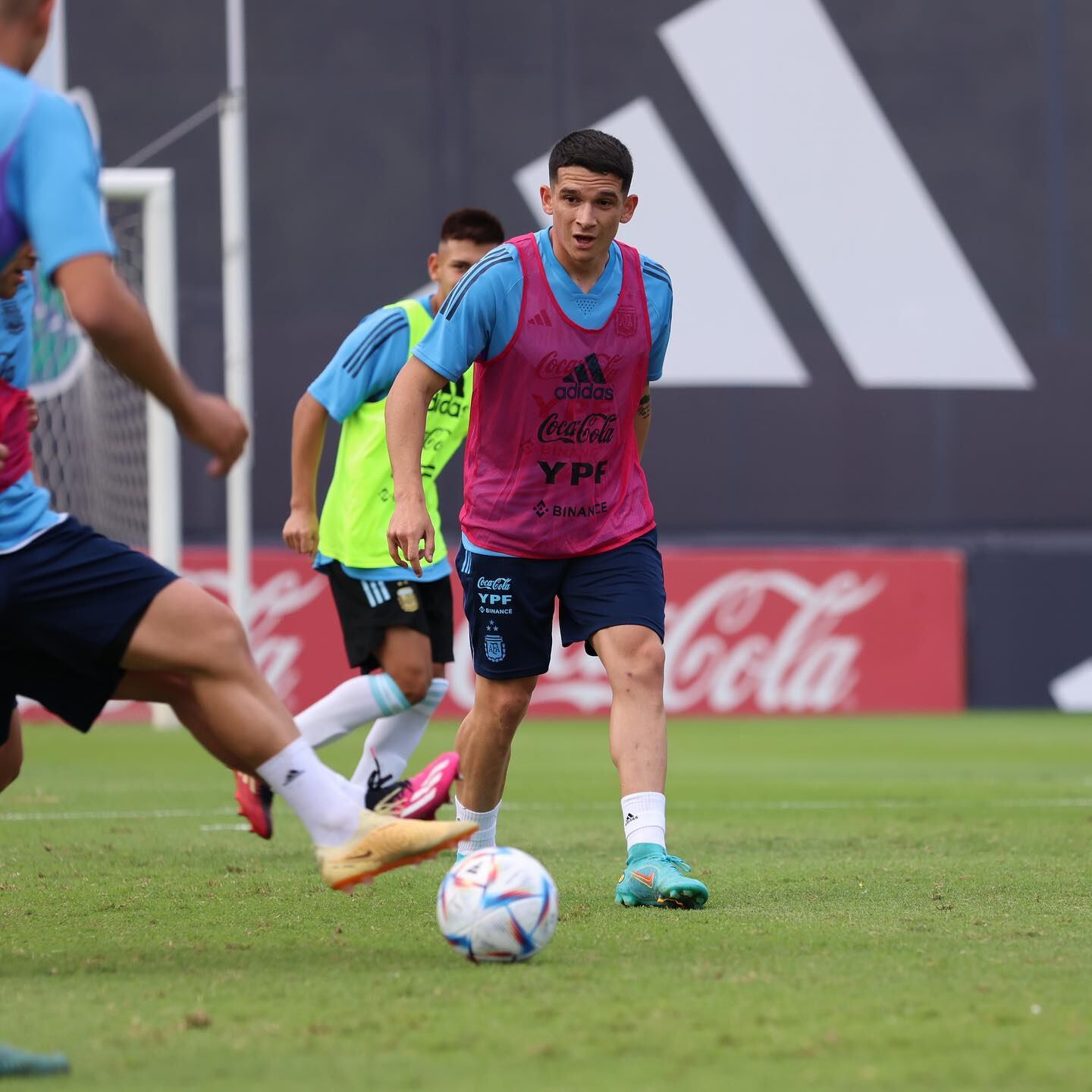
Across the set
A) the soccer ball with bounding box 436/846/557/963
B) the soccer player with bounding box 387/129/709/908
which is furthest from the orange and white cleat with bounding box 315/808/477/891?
the soccer player with bounding box 387/129/709/908

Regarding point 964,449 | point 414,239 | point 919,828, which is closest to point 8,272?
point 919,828

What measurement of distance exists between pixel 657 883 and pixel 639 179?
11476mm

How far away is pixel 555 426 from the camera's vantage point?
16.6 ft

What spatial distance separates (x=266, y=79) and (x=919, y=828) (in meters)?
10.4

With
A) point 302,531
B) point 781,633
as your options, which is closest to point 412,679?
point 302,531

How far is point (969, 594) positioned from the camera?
1505cm

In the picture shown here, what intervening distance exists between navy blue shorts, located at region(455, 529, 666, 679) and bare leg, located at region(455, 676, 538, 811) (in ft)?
0.14

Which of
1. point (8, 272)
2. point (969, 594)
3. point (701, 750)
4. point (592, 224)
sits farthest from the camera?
point (969, 594)

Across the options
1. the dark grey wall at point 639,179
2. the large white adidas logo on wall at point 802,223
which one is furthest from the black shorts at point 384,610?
the large white adidas logo on wall at point 802,223

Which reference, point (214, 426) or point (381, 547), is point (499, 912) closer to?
point (214, 426)

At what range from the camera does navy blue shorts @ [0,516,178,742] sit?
3.63 m

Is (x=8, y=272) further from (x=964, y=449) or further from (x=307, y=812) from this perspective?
(x=964, y=449)

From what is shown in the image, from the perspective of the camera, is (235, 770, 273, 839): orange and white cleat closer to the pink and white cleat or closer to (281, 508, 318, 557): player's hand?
the pink and white cleat

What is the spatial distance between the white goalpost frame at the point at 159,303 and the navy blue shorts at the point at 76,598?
9.11m
